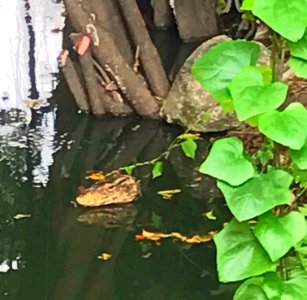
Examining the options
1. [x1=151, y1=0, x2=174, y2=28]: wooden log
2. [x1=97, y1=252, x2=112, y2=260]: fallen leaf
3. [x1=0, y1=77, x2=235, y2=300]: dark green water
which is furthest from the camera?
[x1=151, y1=0, x2=174, y2=28]: wooden log

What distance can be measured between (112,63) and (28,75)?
858mm

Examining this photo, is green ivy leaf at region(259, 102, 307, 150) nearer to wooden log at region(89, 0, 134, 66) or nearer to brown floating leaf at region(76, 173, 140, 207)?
brown floating leaf at region(76, 173, 140, 207)

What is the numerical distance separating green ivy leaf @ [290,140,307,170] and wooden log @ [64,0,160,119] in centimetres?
324

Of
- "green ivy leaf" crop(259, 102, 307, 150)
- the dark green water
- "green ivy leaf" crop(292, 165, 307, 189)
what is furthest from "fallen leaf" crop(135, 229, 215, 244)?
"green ivy leaf" crop(259, 102, 307, 150)

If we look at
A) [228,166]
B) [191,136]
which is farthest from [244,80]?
[191,136]

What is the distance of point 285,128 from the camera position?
4.29ft

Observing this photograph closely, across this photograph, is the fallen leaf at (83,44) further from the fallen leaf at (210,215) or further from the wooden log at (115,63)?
the fallen leaf at (210,215)

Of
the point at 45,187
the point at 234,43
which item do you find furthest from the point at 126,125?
the point at 234,43

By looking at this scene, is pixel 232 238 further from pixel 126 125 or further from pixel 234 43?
pixel 126 125

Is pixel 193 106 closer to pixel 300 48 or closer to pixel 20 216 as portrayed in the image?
pixel 20 216

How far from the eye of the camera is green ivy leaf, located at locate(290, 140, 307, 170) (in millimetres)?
1348

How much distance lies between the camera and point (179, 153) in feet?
13.8

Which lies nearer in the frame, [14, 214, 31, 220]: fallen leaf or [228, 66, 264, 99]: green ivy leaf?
[228, 66, 264, 99]: green ivy leaf

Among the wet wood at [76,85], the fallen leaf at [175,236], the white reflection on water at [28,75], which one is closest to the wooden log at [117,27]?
the wet wood at [76,85]
